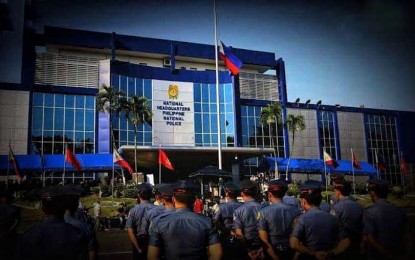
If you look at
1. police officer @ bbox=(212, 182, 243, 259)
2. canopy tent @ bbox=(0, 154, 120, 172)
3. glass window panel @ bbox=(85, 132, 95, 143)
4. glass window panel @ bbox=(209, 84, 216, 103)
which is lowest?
police officer @ bbox=(212, 182, 243, 259)

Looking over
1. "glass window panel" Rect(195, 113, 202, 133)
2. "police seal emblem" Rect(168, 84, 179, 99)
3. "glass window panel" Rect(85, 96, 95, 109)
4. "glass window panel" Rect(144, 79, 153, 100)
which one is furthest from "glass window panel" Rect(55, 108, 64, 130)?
"glass window panel" Rect(195, 113, 202, 133)

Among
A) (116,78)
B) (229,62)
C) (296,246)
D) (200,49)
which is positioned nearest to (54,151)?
(116,78)

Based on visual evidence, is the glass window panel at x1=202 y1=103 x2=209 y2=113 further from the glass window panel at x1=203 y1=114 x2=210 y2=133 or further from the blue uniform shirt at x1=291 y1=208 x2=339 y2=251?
the blue uniform shirt at x1=291 y1=208 x2=339 y2=251

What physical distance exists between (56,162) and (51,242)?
135ft

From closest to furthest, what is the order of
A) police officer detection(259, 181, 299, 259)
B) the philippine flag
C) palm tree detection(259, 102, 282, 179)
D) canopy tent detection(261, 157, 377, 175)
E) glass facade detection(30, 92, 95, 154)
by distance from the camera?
police officer detection(259, 181, 299, 259) → the philippine flag → glass facade detection(30, 92, 95, 154) → canopy tent detection(261, 157, 377, 175) → palm tree detection(259, 102, 282, 179)

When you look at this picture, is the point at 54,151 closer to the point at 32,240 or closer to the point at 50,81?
the point at 50,81

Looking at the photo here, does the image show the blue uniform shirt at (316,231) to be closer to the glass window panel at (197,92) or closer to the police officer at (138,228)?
the police officer at (138,228)

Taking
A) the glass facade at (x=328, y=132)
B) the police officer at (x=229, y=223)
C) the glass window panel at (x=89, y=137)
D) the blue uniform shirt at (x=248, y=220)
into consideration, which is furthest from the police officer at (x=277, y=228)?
the glass facade at (x=328, y=132)

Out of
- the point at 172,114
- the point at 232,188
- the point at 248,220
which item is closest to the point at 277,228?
the point at 248,220

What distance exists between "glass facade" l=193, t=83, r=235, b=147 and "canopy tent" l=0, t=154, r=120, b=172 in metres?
13.0

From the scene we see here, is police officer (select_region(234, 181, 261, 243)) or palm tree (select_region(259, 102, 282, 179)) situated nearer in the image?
police officer (select_region(234, 181, 261, 243))

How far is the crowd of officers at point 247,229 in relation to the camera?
385cm

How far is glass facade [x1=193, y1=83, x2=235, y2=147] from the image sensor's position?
2047 inches

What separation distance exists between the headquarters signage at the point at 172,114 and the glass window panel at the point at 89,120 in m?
7.48
